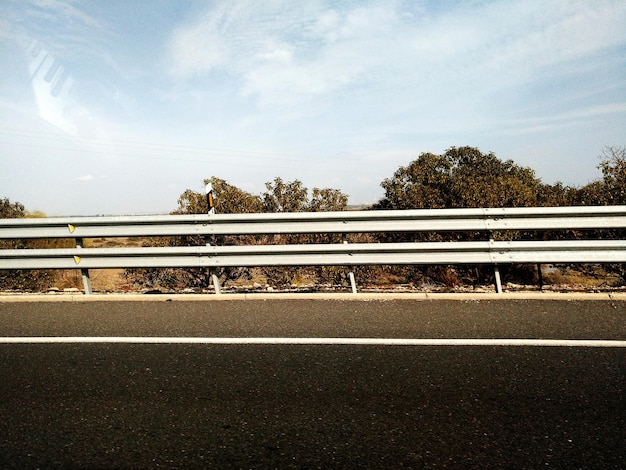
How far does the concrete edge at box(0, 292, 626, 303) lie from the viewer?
Answer: 5.32m

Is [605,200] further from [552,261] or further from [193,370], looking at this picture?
[193,370]

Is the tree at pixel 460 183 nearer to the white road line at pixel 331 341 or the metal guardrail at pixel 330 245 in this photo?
the metal guardrail at pixel 330 245

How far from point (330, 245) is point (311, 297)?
73 centimetres

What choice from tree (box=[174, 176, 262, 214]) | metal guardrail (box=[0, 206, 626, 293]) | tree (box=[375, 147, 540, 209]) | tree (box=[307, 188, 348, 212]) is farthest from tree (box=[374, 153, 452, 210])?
metal guardrail (box=[0, 206, 626, 293])

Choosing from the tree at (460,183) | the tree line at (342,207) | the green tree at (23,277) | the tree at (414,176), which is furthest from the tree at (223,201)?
the tree at (414,176)

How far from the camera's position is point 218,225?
604 centimetres

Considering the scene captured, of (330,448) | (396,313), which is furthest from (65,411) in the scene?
(396,313)

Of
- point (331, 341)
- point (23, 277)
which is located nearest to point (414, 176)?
point (23, 277)

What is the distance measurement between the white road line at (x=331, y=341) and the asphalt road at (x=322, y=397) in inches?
3.9

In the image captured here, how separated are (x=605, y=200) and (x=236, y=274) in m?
7.30

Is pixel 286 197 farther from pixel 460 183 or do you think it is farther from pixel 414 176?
pixel 414 176

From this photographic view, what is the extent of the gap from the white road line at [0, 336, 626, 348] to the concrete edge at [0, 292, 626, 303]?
1.45 metres

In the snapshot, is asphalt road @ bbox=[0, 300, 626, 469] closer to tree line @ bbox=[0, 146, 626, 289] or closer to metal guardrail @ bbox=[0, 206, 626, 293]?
metal guardrail @ bbox=[0, 206, 626, 293]

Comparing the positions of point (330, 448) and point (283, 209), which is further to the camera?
point (283, 209)
